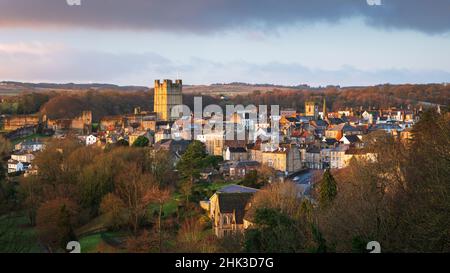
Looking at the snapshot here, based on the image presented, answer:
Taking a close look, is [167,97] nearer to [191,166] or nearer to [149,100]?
[149,100]

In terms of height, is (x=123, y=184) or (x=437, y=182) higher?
(x=437, y=182)

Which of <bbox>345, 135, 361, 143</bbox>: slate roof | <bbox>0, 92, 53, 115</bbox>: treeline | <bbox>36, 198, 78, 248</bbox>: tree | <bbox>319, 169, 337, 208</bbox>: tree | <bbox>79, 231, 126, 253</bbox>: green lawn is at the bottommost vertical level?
<bbox>79, 231, 126, 253</bbox>: green lawn

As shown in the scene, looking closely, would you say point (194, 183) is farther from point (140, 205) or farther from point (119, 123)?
point (119, 123)

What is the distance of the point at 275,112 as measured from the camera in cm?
5994

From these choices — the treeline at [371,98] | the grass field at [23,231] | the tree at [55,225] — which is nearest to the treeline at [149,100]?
the treeline at [371,98]

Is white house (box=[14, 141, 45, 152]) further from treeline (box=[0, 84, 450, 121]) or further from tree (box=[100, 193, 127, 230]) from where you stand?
tree (box=[100, 193, 127, 230])

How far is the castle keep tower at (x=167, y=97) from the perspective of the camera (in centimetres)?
5522

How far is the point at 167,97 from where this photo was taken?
181 feet

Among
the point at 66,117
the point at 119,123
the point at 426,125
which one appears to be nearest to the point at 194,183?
the point at 426,125

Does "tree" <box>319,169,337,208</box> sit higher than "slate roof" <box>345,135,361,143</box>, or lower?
higher

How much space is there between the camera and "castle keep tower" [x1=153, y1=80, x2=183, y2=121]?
5522 centimetres

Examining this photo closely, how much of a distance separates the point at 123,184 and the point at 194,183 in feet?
11.9

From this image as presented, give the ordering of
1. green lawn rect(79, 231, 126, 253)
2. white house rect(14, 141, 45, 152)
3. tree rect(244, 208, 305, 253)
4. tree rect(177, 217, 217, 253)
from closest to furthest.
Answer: tree rect(244, 208, 305, 253)
tree rect(177, 217, 217, 253)
green lawn rect(79, 231, 126, 253)
white house rect(14, 141, 45, 152)

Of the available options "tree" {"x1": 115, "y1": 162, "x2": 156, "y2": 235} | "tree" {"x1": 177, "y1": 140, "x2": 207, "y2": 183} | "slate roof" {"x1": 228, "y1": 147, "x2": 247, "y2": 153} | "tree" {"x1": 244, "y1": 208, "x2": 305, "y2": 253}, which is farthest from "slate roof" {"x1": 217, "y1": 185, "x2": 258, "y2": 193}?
"slate roof" {"x1": 228, "y1": 147, "x2": 247, "y2": 153}
